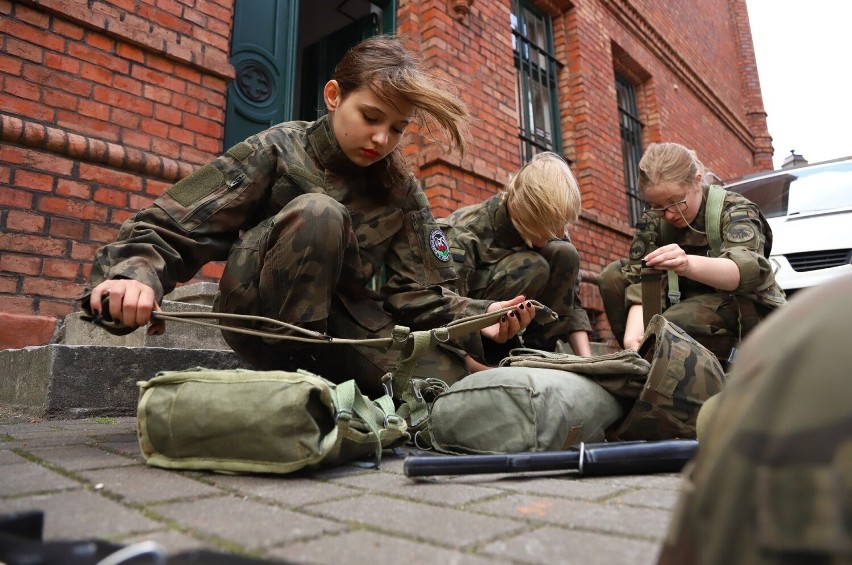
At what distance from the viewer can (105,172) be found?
2.57 m

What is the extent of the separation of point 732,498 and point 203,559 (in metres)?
0.41

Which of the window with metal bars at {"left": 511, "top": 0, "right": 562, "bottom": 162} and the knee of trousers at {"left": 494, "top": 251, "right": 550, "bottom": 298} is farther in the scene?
the window with metal bars at {"left": 511, "top": 0, "right": 562, "bottom": 162}

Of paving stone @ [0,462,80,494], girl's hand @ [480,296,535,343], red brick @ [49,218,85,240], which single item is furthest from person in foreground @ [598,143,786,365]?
red brick @ [49,218,85,240]

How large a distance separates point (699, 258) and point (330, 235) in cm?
135

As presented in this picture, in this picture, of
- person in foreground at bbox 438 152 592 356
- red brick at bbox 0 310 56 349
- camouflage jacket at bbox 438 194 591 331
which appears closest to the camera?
red brick at bbox 0 310 56 349

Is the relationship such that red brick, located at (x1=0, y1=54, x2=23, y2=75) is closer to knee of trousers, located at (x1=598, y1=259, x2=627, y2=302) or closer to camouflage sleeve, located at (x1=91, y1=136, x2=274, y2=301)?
camouflage sleeve, located at (x1=91, y1=136, x2=274, y2=301)

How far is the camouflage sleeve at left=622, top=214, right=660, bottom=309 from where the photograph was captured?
254 cm

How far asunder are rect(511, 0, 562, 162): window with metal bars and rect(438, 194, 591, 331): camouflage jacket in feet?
7.86

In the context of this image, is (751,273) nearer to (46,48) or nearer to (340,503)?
(340,503)

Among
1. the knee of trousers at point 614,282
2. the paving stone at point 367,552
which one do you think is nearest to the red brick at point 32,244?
the paving stone at point 367,552

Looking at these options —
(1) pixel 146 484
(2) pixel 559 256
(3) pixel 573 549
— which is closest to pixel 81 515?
(1) pixel 146 484

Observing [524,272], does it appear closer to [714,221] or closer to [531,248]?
[531,248]

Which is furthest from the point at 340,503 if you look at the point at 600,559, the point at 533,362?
the point at 533,362

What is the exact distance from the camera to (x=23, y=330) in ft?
7.46
